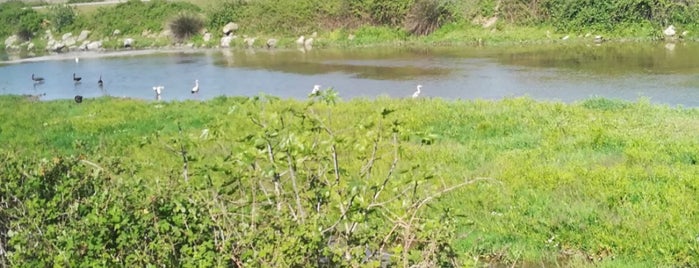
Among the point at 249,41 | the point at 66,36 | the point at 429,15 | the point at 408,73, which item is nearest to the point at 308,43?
the point at 249,41

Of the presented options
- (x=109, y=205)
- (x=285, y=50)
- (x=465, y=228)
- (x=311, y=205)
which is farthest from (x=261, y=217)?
(x=285, y=50)

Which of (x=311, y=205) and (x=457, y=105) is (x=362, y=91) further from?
(x=311, y=205)

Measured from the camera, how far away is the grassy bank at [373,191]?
5480mm

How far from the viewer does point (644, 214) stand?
9.16 m

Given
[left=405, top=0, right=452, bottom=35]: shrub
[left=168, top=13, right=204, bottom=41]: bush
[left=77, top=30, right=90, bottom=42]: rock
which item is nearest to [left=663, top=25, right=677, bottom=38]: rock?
[left=405, top=0, right=452, bottom=35]: shrub

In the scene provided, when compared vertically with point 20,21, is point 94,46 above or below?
below

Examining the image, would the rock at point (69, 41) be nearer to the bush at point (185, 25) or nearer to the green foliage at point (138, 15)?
the green foliage at point (138, 15)

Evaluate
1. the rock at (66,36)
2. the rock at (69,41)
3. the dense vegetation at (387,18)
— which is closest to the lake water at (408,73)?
the dense vegetation at (387,18)

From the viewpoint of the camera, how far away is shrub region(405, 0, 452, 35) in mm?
52375

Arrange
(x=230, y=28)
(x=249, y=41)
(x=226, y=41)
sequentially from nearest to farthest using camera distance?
1. (x=249, y=41)
2. (x=226, y=41)
3. (x=230, y=28)

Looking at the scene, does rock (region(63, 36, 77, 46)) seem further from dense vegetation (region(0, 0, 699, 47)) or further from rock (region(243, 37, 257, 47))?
rock (region(243, 37, 257, 47))

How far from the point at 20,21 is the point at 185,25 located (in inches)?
985

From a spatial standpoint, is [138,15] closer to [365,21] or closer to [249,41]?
[249,41]

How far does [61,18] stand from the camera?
7381 cm
